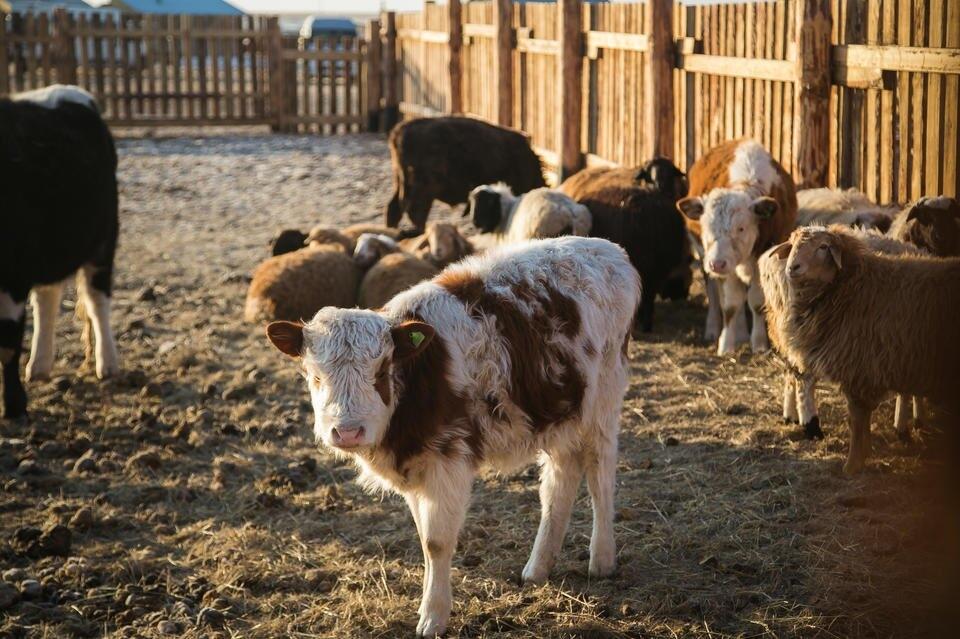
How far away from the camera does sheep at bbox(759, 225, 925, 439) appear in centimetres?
647

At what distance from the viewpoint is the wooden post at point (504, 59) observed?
641 inches

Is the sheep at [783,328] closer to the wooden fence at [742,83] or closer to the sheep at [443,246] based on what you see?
the wooden fence at [742,83]

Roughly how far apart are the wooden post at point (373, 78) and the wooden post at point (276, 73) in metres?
1.73

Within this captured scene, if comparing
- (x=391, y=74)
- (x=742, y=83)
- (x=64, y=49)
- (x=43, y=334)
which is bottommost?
(x=43, y=334)

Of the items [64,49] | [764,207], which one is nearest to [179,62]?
[64,49]

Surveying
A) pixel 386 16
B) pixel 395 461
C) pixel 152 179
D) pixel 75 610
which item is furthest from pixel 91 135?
pixel 386 16

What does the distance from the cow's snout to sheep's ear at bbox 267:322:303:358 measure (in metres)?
0.41

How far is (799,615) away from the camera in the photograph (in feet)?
15.6

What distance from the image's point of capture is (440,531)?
470 centimetres

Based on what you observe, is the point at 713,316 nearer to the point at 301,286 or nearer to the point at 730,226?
the point at 730,226

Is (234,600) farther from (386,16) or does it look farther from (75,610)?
(386,16)

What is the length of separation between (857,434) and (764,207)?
2.58m

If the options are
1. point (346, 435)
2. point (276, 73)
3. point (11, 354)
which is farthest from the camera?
point (276, 73)

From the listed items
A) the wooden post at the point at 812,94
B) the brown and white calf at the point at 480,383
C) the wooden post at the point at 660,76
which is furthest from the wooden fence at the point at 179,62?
the brown and white calf at the point at 480,383
